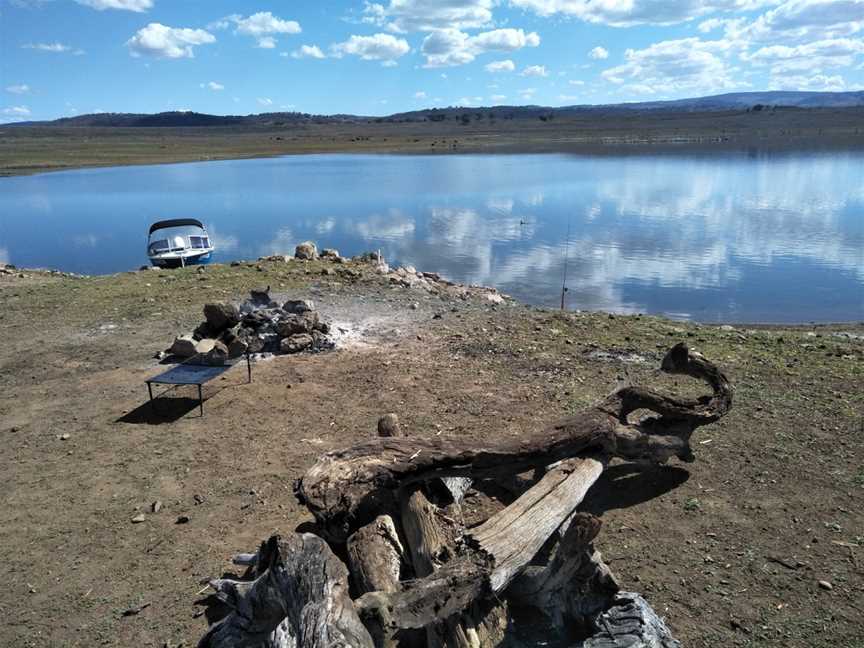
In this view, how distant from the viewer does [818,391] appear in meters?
8.42

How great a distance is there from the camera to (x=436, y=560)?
4.46 metres

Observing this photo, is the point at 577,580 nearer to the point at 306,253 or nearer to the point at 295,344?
the point at 295,344

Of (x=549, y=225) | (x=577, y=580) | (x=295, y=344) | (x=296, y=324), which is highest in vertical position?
(x=577, y=580)

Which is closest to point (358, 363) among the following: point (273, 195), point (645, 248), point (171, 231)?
point (645, 248)

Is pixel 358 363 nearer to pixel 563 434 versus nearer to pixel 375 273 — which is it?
pixel 563 434

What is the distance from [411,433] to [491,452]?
86.2 inches

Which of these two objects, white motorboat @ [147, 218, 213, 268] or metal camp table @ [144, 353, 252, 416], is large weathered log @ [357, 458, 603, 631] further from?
white motorboat @ [147, 218, 213, 268]

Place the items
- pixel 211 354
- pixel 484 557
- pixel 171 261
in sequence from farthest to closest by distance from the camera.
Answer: pixel 171 261 → pixel 211 354 → pixel 484 557

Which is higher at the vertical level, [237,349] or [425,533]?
[425,533]

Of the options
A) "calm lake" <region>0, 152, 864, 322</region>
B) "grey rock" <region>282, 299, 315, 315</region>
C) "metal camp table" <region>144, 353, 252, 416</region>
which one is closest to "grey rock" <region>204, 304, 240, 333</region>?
"grey rock" <region>282, 299, 315, 315</region>

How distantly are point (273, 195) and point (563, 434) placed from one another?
136ft

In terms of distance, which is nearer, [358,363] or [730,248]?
[358,363]

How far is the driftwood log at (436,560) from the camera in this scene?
3881mm

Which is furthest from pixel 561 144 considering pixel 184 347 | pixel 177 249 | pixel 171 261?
pixel 184 347
